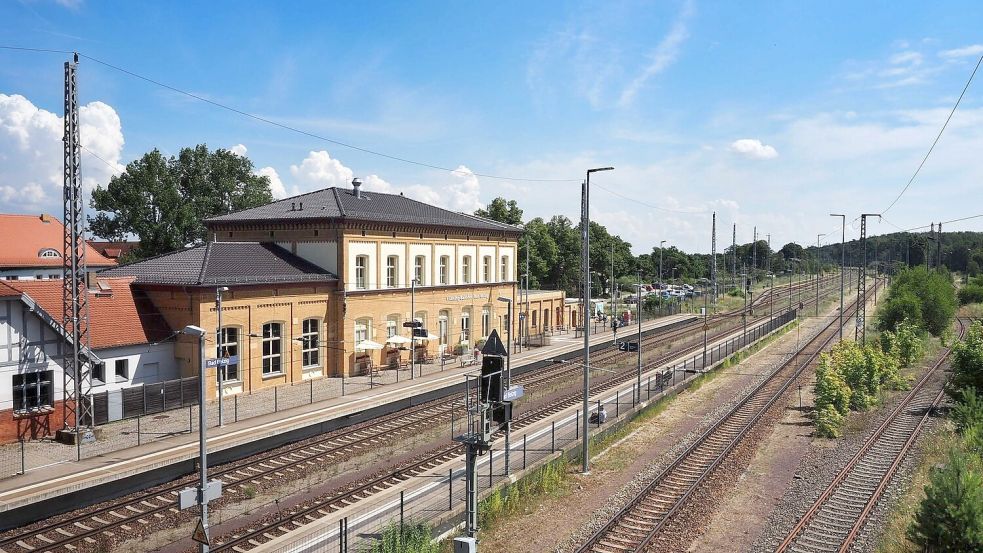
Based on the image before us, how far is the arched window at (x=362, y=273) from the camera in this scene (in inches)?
1437

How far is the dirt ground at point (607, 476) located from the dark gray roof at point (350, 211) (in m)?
17.5

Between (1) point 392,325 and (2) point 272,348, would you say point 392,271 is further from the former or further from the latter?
(2) point 272,348

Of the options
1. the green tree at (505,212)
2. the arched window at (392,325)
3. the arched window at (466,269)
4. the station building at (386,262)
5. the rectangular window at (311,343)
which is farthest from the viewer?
the green tree at (505,212)

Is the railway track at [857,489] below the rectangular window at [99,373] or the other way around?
below

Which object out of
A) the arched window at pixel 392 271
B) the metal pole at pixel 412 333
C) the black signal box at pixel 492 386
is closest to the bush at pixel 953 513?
the black signal box at pixel 492 386

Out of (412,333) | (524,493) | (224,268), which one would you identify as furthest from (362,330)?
(524,493)

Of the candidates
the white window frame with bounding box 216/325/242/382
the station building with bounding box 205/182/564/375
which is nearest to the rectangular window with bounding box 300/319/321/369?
the station building with bounding box 205/182/564/375

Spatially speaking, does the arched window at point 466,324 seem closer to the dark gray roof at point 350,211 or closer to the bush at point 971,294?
the dark gray roof at point 350,211

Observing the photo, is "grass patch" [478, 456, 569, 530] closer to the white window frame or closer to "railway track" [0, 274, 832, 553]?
"railway track" [0, 274, 832, 553]

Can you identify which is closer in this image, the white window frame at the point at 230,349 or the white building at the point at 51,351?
the white building at the point at 51,351

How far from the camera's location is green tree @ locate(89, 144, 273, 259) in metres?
54.8

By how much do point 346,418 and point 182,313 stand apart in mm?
8657

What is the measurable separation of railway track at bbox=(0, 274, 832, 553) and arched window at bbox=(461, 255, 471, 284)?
13.4 m


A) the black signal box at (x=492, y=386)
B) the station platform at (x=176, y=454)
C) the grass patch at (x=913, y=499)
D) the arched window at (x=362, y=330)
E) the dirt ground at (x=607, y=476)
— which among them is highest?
the black signal box at (x=492, y=386)
